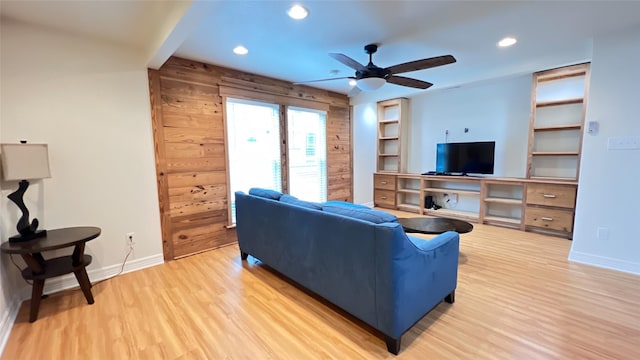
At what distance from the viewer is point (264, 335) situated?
6.23ft

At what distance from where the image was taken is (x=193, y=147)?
3.33 metres

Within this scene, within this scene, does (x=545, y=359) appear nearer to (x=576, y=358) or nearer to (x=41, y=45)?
(x=576, y=358)

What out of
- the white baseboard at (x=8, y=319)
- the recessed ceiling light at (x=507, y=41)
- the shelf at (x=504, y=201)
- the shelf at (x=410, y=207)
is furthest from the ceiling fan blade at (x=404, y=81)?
the white baseboard at (x=8, y=319)

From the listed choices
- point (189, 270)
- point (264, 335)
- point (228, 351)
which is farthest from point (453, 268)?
point (189, 270)

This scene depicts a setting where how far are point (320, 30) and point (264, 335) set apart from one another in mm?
2602

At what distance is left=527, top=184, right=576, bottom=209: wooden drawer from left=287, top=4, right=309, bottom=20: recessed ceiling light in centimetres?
394

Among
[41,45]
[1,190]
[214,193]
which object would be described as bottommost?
[214,193]

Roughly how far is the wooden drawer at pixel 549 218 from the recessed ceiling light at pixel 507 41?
244 centimetres

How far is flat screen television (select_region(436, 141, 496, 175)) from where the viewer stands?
4.45 meters

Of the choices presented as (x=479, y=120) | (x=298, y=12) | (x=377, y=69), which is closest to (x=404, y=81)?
(x=377, y=69)

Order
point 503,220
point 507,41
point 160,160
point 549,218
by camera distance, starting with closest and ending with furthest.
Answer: point 507,41, point 160,160, point 549,218, point 503,220

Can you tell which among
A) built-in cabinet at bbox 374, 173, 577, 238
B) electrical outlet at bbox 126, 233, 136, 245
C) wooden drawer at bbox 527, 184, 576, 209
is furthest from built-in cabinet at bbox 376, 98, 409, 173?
electrical outlet at bbox 126, 233, 136, 245

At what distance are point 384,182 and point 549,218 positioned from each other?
274 centimetres

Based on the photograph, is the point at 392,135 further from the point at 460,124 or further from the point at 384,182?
the point at 460,124
